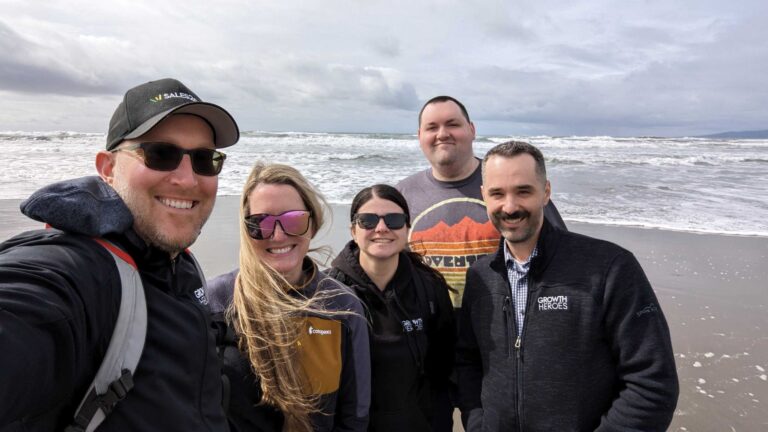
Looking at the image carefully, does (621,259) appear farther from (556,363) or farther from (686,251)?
(686,251)

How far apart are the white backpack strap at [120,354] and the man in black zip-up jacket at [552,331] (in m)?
1.97

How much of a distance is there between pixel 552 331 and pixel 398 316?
101cm

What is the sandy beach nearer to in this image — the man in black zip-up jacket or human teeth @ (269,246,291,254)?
the man in black zip-up jacket

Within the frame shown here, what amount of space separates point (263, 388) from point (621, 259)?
2.18 m

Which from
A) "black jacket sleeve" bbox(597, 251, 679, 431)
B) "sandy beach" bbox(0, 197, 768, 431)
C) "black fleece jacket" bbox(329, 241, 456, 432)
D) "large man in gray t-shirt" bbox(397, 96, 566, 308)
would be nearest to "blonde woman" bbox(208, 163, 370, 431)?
"black fleece jacket" bbox(329, 241, 456, 432)

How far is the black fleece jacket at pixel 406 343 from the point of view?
279 centimetres

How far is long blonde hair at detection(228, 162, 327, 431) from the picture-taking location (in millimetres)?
2365

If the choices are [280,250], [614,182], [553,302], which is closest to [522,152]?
[553,302]

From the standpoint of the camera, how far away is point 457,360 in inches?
113

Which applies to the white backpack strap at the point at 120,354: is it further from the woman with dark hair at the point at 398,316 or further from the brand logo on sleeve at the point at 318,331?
the woman with dark hair at the point at 398,316

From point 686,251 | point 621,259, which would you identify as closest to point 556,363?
point 621,259

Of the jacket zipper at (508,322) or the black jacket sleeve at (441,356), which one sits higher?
the jacket zipper at (508,322)

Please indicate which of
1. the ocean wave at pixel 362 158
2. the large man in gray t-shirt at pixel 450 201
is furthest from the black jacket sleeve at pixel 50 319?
the ocean wave at pixel 362 158

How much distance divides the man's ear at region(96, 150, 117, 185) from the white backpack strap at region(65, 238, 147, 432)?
44 cm
